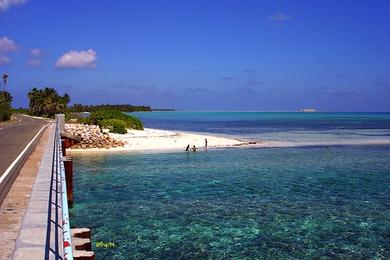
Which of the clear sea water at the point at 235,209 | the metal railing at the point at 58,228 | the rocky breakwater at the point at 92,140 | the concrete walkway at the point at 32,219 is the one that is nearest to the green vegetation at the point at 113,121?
the rocky breakwater at the point at 92,140

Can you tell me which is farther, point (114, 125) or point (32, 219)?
point (114, 125)

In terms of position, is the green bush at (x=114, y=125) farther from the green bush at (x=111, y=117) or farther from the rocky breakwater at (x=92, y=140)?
the rocky breakwater at (x=92, y=140)

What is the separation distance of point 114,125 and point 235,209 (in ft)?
148

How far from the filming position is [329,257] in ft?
46.5

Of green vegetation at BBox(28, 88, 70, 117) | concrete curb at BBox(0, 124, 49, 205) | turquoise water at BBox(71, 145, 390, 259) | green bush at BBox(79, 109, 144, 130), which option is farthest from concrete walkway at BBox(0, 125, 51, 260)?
green vegetation at BBox(28, 88, 70, 117)

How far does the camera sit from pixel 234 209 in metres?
20.4

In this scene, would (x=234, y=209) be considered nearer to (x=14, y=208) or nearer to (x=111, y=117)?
(x=14, y=208)

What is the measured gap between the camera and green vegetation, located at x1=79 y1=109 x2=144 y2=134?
206 feet

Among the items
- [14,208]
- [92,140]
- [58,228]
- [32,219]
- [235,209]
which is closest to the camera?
[58,228]

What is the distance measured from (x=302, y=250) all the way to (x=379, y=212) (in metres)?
6.98

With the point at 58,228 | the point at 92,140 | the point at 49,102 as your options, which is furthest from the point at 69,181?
the point at 49,102

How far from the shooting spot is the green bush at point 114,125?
6192cm

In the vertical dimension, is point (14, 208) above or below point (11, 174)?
below

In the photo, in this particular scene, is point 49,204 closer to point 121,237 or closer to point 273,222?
point 121,237
